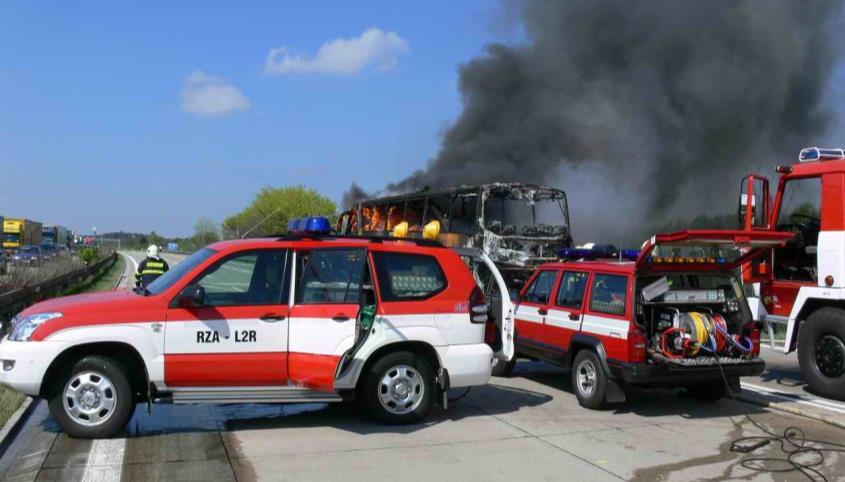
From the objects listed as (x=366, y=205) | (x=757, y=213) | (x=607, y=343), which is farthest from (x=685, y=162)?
(x=607, y=343)

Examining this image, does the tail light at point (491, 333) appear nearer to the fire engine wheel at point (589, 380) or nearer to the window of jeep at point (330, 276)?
the fire engine wheel at point (589, 380)

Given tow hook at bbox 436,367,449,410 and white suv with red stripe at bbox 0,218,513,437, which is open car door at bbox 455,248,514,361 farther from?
tow hook at bbox 436,367,449,410

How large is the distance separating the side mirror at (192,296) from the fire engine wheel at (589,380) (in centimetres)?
394

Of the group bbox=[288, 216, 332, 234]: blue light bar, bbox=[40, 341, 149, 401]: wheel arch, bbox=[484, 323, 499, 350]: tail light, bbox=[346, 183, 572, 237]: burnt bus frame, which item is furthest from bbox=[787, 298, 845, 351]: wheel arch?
bbox=[40, 341, 149, 401]: wheel arch

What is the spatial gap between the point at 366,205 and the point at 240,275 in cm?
1431

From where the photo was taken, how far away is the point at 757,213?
9.84 m

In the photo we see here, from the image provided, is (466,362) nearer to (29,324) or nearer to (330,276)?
(330,276)

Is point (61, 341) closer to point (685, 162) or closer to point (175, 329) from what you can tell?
point (175, 329)

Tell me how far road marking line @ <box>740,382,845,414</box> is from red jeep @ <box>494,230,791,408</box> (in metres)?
1.01

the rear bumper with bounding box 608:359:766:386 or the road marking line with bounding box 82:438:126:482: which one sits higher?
the rear bumper with bounding box 608:359:766:386

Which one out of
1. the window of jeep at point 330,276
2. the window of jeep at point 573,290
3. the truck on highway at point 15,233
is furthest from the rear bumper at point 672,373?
the truck on highway at point 15,233

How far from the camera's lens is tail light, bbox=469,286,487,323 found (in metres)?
6.99

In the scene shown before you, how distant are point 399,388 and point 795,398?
4.89 meters

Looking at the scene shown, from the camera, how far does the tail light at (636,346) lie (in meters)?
7.06
